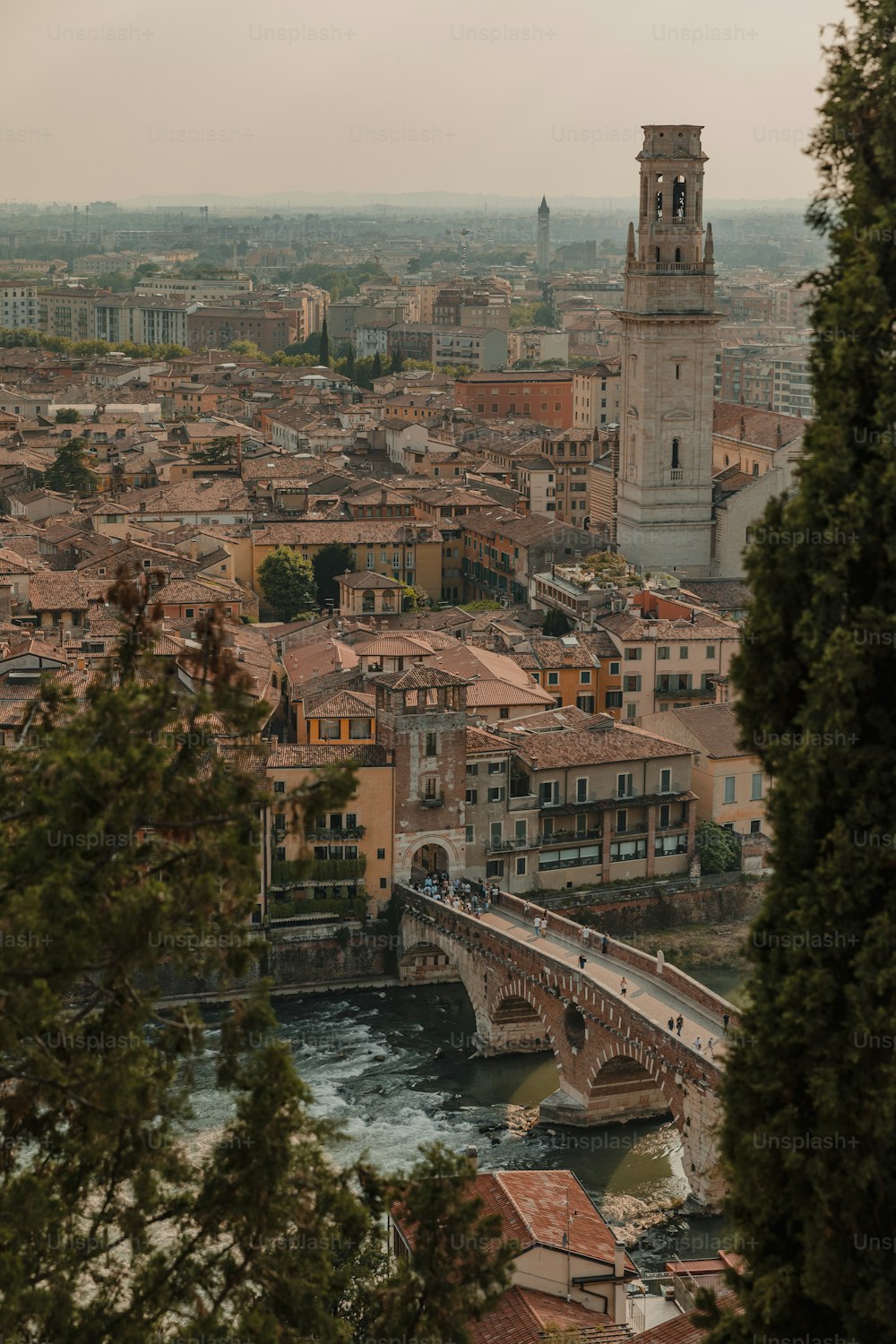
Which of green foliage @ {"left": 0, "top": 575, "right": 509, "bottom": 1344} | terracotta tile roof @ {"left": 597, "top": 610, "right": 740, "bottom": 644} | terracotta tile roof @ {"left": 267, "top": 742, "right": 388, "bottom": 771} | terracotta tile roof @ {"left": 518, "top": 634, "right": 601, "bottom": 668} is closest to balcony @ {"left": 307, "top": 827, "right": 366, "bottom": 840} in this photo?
terracotta tile roof @ {"left": 267, "top": 742, "right": 388, "bottom": 771}

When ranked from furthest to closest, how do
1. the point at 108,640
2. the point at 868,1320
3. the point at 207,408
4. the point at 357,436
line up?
1. the point at 207,408
2. the point at 357,436
3. the point at 108,640
4. the point at 868,1320

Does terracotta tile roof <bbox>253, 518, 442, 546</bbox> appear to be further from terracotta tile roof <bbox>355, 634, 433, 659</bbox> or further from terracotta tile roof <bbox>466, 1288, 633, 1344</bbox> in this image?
terracotta tile roof <bbox>466, 1288, 633, 1344</bbox>

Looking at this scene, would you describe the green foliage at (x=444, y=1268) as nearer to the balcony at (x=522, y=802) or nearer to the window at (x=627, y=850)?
the balcony at (x=522, y=802)

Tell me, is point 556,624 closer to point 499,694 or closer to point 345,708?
point 499,694

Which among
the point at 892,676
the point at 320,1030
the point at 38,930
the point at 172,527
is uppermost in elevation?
the point at 892,676

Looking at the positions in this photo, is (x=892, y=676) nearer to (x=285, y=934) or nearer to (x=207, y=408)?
(x=285, y=934)

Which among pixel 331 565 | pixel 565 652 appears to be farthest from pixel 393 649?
pixel 331 565

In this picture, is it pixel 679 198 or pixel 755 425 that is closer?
pixel 679 198

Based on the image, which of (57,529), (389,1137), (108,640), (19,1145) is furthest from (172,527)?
(19,1145)
